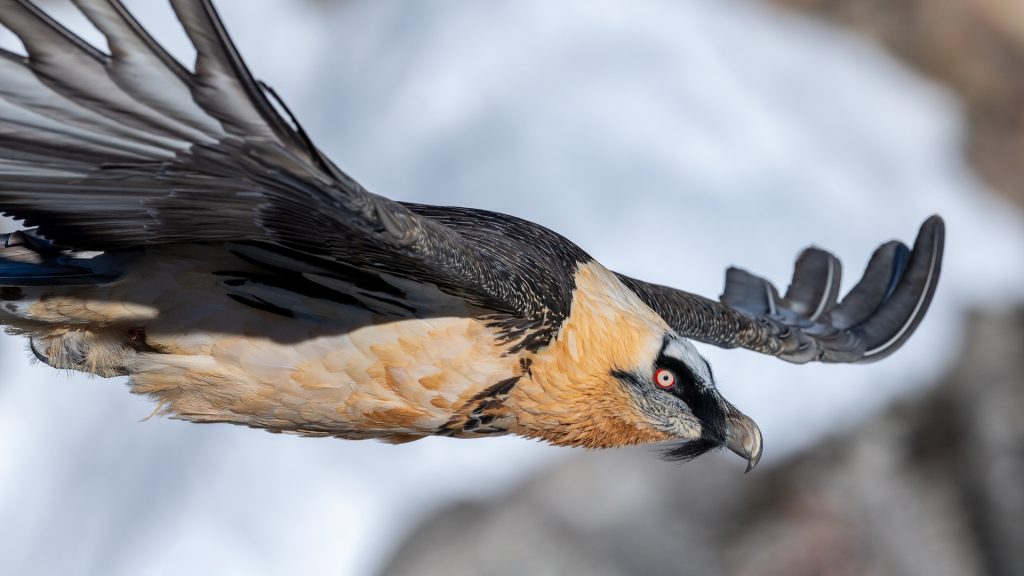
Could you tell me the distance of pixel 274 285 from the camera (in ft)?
14.1

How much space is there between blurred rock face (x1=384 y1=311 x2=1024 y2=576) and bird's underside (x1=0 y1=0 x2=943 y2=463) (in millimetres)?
6324

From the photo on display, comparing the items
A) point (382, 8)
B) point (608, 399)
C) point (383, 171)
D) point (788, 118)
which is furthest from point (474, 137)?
point (608, 399)

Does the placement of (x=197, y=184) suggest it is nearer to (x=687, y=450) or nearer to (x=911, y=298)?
(x=687, y=450)

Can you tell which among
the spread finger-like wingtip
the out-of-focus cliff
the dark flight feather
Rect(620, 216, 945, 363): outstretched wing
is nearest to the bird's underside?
the dark flight feather

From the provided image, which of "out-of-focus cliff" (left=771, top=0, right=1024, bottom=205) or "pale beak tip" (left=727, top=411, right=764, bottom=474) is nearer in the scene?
"pale beak tip" (left=727, top=411, right=764, bottom=474)

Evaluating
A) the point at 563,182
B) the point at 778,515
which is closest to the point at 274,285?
the point at 778,515

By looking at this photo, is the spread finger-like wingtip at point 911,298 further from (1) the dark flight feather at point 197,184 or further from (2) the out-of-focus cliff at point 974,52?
(2) the out-of-focus cliff at point 974,52

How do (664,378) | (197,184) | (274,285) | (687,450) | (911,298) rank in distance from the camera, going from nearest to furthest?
(197,184), (274,285), (664,378), (687,450), (911,298)

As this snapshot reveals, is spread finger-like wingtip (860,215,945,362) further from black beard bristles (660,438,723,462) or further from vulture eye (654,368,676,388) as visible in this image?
vulture eye (654,368,676,388)

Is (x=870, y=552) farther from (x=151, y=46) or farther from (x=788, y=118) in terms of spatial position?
(x=151, y=46)

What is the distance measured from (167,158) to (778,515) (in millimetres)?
9044

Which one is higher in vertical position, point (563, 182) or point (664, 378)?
point (563, 182)

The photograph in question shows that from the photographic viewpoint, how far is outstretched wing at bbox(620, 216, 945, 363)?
261 inches

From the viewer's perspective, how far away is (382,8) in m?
17.5
